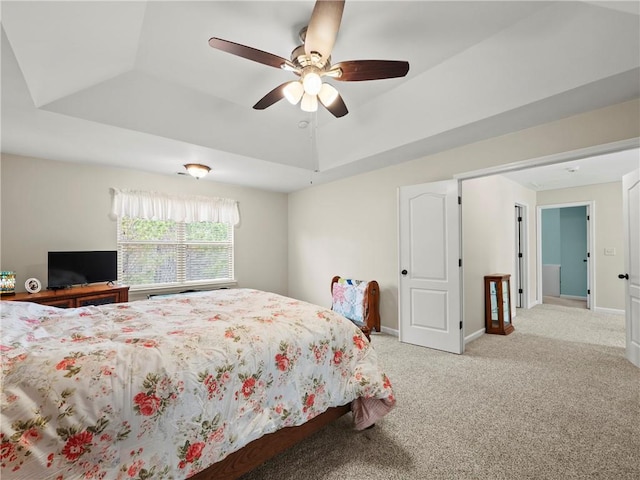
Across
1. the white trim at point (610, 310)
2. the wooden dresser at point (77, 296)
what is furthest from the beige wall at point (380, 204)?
the white trim at point (610, 310)

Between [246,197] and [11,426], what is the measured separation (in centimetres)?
451

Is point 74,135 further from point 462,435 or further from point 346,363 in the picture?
point 462,435

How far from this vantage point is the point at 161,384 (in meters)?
1.17

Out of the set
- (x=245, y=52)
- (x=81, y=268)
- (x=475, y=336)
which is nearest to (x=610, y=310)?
(x=475, y=336)

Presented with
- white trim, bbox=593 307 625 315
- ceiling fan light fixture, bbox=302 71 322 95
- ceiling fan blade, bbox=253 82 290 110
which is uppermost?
ceiling fan blade, bbox=253 82 290 110

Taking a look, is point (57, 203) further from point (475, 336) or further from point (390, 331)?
point (475, 336)

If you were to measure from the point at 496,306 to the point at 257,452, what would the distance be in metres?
3.89

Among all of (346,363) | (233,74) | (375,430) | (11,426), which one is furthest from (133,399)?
(233,74)

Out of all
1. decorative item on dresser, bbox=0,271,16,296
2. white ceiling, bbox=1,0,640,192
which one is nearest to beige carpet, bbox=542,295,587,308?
white ceiling, bbox=1,0,640,192

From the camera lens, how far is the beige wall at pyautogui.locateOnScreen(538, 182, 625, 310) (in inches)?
201

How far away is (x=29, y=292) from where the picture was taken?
319cm

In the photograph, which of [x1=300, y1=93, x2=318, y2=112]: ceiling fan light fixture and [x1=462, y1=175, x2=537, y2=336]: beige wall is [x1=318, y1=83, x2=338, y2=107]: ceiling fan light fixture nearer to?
[x1=300, y1=93, x2=318, y2=112]: ceiling fan light fixture

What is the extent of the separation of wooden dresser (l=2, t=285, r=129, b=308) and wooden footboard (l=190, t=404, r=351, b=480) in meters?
2.91

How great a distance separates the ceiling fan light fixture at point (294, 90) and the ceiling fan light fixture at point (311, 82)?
13 centimetres
